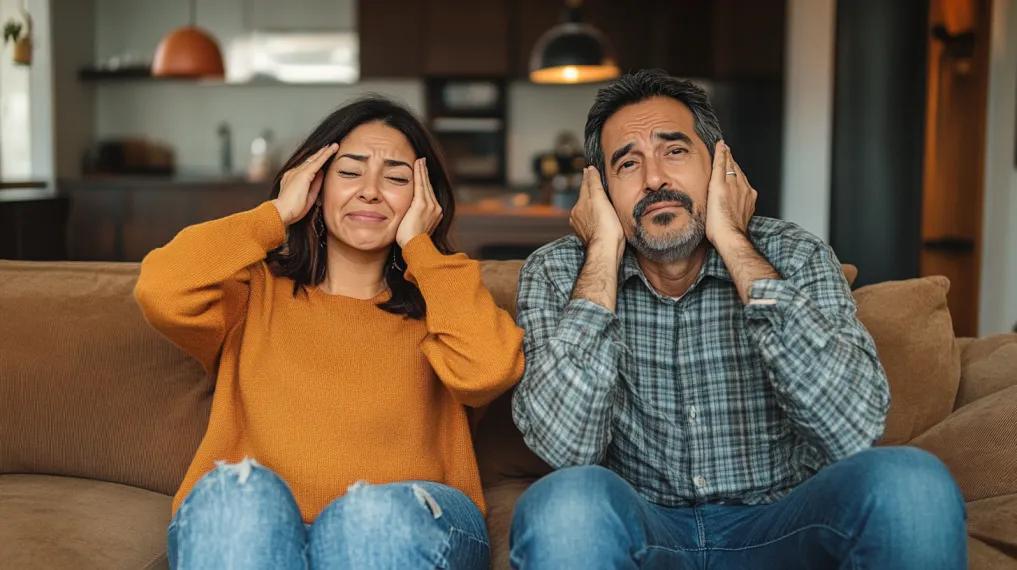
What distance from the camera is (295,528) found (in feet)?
5.01

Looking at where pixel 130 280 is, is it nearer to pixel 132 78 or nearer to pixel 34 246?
pixel 34 246

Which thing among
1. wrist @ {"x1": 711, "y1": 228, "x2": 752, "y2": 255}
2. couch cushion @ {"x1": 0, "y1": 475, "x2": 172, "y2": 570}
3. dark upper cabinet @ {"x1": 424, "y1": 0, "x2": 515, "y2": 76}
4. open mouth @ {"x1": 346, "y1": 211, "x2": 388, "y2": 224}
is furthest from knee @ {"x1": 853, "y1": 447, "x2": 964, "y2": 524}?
dark upper cabinet @ {"x1": 424, "y1": 0, "x2": 515, "y2": 76}

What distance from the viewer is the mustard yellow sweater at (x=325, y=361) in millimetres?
1743

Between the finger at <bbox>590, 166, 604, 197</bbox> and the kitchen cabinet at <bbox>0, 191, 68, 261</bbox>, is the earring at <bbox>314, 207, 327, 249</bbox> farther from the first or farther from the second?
the kitchen cabinet at <bbox>0, 191, 68, 261</bbox>

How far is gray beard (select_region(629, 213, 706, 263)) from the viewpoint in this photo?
6.16 feet

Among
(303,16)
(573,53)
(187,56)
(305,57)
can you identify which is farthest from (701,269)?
(303,16)

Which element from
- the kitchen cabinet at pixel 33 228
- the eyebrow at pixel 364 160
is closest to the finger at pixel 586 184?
the eyebrow at pixel 364 160

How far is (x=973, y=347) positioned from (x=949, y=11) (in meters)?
4.08

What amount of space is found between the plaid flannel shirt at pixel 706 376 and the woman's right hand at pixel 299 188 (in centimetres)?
44

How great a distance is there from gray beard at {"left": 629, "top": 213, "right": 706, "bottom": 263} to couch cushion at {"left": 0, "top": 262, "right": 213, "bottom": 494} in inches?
35.8

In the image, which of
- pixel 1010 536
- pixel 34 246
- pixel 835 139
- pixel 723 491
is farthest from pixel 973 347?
pixel 34 246

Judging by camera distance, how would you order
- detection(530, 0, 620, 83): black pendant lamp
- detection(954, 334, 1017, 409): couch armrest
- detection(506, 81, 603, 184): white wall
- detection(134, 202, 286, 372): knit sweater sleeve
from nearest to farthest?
detection(134, 202, 286, 372): knit sweater sleeve → detection(954, 334, 1017, 409): couch armrest → detection(530, 0, 620, 83): black pendant lamp → detection(506, 81, 603, 184): white wall

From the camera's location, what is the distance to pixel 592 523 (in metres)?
1.42

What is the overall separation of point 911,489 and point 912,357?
723 mm
